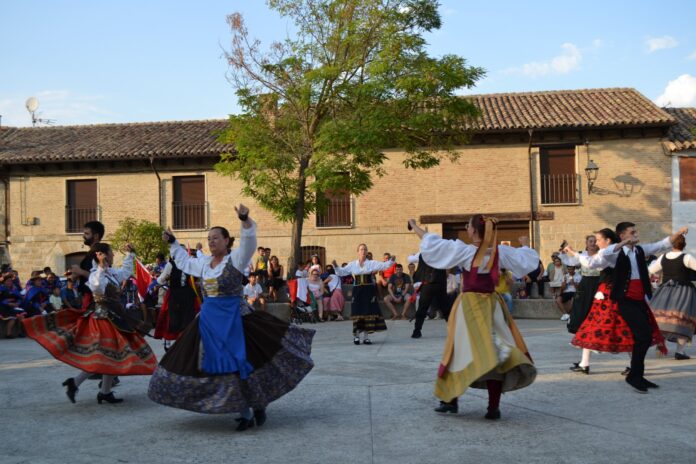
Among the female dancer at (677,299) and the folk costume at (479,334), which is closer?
the folk costume at (479,334)

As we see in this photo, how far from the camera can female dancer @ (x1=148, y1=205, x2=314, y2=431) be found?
20.0ft

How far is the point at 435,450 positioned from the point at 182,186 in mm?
24673

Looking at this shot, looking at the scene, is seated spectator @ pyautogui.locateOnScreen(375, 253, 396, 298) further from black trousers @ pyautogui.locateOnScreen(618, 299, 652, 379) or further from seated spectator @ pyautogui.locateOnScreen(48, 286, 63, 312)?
black trousers @ pyautogui.locateOnScreen(618, 299, 652, 379)

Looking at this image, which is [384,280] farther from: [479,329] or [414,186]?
[479,329]

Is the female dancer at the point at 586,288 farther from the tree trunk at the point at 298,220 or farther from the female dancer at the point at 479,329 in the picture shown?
the tree trunk at the point at 298,220

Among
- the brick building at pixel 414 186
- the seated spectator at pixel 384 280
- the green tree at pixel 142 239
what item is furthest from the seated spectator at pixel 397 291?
the green tree at pixel 142 239

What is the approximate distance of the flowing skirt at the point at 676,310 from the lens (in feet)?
32.9

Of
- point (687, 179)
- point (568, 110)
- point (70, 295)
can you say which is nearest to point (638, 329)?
point (70, 295)

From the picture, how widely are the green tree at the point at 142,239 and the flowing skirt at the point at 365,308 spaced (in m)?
14.3

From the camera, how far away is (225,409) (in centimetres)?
598

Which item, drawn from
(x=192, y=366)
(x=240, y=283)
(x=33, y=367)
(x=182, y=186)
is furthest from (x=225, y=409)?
(x=182, y=186)

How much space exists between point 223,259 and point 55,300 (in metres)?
12.4

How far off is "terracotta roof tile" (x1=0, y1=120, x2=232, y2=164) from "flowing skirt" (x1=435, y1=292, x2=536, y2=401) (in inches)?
845

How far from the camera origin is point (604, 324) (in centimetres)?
865
